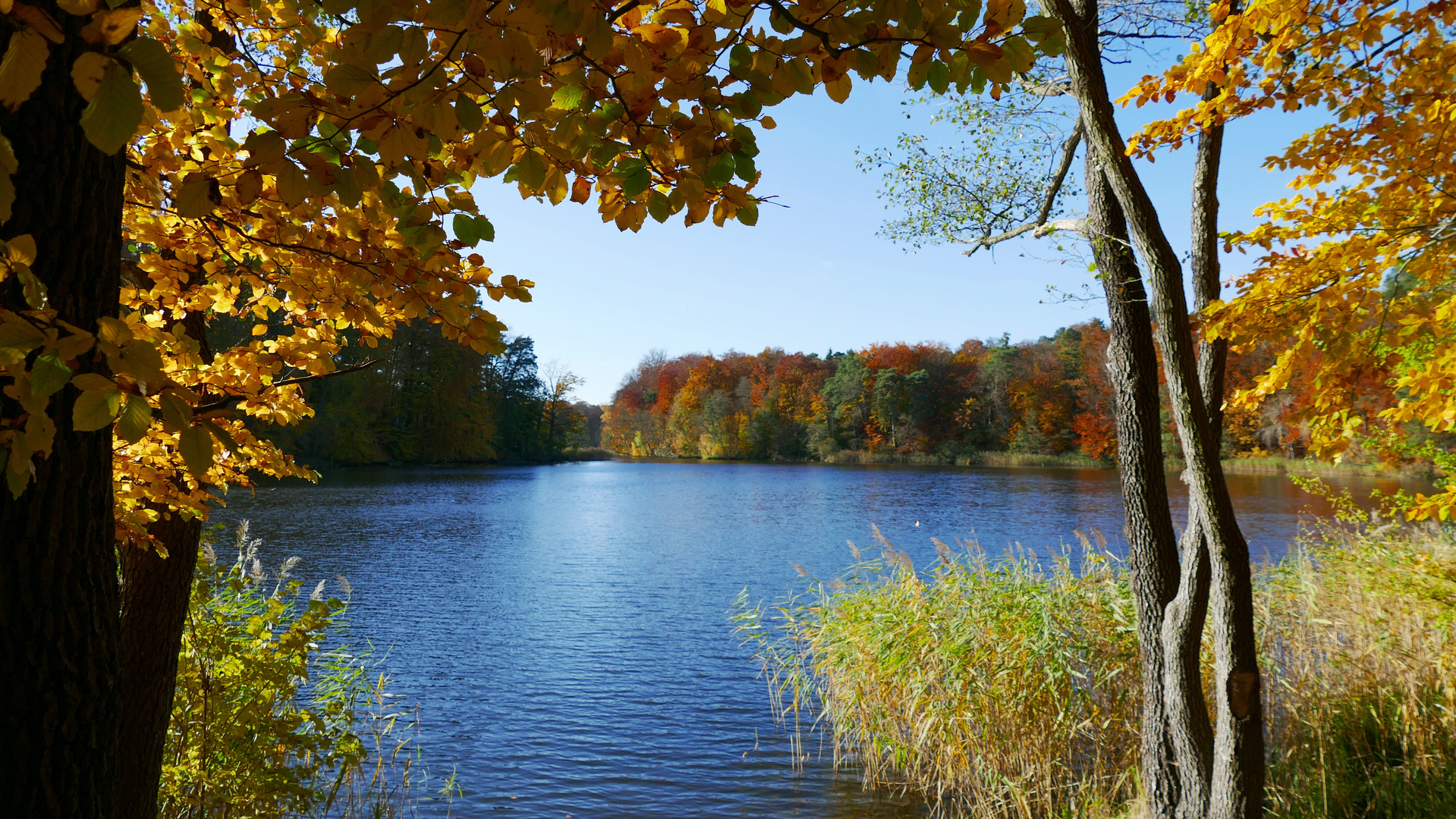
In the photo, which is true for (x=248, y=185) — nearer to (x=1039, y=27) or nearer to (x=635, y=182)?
(x=635, y=182)

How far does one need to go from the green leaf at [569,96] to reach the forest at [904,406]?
112 feet

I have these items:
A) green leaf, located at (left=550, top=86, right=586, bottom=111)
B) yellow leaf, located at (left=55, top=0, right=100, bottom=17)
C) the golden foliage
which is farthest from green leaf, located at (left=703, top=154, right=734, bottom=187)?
yellow leaf, located at (left=55, top=0, right=100, bottom=17)

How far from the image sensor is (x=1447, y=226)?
341 cm

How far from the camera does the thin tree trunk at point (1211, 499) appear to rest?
10.4 ft

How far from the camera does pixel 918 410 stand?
168 feet

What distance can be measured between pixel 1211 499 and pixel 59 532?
11.3 ft

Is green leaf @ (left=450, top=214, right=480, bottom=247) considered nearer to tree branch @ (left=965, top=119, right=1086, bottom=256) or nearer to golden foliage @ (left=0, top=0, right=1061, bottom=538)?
golden foliage @ (left=0, top=0, right=1061, bottom=538)

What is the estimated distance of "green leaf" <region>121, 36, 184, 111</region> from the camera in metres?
0.82

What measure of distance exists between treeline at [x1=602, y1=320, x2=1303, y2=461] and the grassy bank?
1164 inches

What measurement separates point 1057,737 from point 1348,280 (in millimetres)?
2756

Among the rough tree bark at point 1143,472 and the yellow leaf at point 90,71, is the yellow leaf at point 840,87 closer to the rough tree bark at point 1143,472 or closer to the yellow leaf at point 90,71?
the yellow leaf at point 90,71

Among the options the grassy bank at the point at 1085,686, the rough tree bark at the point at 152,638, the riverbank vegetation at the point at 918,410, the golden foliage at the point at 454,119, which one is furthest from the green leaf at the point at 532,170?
the riverbank vegetation at the point at 918,410

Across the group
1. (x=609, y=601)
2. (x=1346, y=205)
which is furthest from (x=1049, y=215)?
(x=609, y=601)

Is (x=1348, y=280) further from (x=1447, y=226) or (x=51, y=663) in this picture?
(x=51, y=663)
